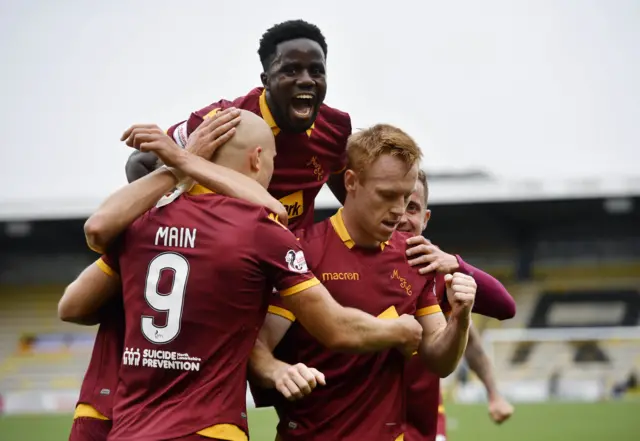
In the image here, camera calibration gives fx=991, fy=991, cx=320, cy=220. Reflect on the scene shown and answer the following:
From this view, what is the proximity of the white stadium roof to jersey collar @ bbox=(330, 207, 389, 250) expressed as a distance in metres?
20.5

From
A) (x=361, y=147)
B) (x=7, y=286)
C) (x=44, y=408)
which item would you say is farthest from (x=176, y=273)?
(x=7, y=286)

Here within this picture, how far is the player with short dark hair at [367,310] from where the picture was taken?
4.20 m

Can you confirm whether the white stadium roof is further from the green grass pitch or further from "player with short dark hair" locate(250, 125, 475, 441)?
"player with short dark hair" locate(250, 125, 475, 441)

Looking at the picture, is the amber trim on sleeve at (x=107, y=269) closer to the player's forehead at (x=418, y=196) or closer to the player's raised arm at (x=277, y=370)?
the player's raised arm at (x=277, y=370)

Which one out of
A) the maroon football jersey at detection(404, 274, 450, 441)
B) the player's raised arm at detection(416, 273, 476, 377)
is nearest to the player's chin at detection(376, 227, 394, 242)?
the player's raised arm at detection(416, 273, 476, 377)

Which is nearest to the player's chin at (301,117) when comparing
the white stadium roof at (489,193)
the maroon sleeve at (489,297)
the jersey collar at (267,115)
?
the jersey collar at (267,115)

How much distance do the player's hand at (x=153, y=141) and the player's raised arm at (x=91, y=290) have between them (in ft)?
1.51

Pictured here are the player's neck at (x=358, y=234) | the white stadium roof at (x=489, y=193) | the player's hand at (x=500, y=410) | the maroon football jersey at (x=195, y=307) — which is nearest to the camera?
the maroon football jersey at (x=195, y=307)

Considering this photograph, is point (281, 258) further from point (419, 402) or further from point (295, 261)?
point (419, 402)

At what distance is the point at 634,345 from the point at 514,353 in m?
2.75

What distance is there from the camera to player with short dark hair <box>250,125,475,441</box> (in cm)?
420

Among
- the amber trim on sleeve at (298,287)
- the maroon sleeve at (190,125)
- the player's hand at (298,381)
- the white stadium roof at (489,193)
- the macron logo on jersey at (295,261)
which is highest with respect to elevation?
the white stadium roof at (489,193)

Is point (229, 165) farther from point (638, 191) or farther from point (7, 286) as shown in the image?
point (7, 286)

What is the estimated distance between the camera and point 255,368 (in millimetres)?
3963
